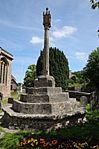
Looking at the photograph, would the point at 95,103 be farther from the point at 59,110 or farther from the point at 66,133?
the point at 66,133

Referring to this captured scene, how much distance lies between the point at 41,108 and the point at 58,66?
32.5m

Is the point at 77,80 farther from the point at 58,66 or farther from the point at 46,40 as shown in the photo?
the point at 46,40

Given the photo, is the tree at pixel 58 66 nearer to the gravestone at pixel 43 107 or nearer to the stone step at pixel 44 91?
the gravestone at pixel 43 107

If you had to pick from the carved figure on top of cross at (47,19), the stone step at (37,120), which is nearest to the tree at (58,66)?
the carved figure on top of cross at (47,19)

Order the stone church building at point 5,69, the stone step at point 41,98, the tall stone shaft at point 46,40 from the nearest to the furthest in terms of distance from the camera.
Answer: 1. the stone step at point 41,98
2. the tall stone shaft at point 46,40
3. the stone church building at point 5,69

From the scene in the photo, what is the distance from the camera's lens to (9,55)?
137 ft

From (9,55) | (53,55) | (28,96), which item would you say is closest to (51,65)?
(53,55)

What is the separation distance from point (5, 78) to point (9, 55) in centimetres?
438

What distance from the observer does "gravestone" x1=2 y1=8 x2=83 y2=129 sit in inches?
402

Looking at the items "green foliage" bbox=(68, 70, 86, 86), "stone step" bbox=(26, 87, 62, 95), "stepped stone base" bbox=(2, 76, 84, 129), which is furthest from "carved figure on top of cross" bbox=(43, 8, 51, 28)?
"green foliage" bbox=(68, 70, 86, 86)

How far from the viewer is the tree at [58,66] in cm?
4169

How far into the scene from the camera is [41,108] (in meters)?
11.0

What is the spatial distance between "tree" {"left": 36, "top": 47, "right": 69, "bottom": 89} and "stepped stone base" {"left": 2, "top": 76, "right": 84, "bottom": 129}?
2836cm

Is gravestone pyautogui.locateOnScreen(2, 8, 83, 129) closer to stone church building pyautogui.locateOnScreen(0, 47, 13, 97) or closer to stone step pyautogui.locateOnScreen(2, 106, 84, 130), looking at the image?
stone step pyautogui.locateOnScreen(2, 106, 84, 130)
